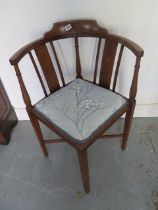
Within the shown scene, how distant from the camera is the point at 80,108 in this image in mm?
1067

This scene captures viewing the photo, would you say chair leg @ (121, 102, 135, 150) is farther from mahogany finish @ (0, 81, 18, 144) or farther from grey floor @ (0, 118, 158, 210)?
mahogany finish @ (0, 81, 18, 144)

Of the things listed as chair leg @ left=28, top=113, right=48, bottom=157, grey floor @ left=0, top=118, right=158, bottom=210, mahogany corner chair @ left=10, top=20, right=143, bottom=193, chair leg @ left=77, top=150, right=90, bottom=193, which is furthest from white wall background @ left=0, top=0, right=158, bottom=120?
chair leg @ left=77, top=150, right=90, bottom=193

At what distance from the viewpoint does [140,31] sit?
1221mm

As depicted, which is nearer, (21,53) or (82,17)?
(21,53)

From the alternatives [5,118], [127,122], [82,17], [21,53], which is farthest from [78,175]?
[82,17]

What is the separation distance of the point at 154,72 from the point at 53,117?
0.81 m

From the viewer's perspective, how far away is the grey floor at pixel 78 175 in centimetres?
118

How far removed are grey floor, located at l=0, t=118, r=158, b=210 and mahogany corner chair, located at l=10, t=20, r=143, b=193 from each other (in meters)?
0.13

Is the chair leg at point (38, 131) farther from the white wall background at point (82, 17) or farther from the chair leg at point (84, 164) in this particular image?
the white wall background at point (82, 17)

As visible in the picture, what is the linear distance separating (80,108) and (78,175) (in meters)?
0.50

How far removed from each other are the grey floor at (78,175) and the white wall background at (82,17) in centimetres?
61

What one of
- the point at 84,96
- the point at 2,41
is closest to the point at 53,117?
the point at 84,96

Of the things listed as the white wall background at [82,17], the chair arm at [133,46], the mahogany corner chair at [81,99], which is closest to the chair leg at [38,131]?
the mahogany corner chair at [81,99]

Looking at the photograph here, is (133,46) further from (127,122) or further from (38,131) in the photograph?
(38,131)
